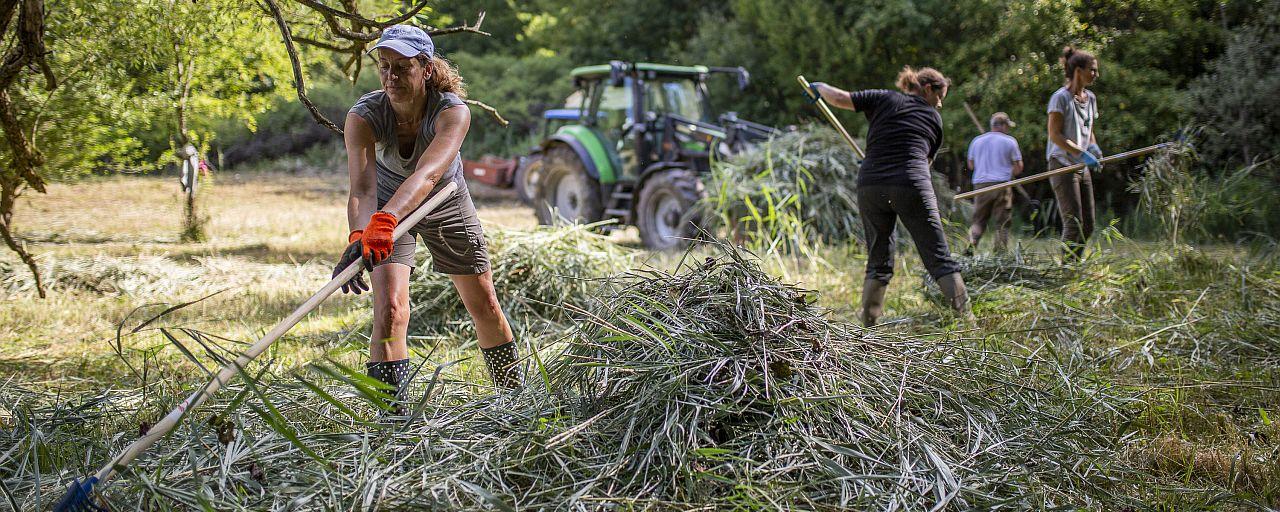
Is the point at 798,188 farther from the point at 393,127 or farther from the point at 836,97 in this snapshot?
the point at 393,127

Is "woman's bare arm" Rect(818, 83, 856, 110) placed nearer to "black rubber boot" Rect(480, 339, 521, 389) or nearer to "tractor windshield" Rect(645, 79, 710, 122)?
"black rubber boot" Rect(480, 339, 521, 389)

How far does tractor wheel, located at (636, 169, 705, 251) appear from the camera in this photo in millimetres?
8266

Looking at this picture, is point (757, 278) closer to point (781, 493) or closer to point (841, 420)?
point (841, 420)

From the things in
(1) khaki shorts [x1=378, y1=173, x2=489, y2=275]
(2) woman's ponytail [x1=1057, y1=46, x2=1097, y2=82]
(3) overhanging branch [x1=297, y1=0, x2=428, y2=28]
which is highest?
(3) overhanging branch [x1=297, y1=0, x2=428, y2=28]

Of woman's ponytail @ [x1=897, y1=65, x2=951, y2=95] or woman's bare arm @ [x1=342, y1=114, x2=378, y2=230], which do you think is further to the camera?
woman's ponytail @ [x1=897, y1=65, x2=951, y2=95]

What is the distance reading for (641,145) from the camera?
9.17 meters

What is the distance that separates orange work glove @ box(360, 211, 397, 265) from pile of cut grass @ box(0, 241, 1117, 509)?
1.18ft

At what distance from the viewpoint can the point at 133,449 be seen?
2143mm

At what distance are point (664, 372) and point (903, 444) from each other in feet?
2.20

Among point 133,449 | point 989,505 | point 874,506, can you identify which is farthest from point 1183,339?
point 133,449

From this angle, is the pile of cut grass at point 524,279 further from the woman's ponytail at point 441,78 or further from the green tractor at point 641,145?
the green tractor at point 641,145

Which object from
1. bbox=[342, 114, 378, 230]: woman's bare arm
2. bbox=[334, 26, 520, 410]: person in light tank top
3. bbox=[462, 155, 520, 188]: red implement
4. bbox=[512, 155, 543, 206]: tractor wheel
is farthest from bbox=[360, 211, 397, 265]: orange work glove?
bbox=[462, 155, 520, 188]: red implement

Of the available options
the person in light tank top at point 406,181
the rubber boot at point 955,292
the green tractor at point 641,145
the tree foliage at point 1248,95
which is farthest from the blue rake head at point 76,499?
the tree foliage at point 1248,95

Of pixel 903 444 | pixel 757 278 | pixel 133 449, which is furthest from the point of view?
pixel 757 278
